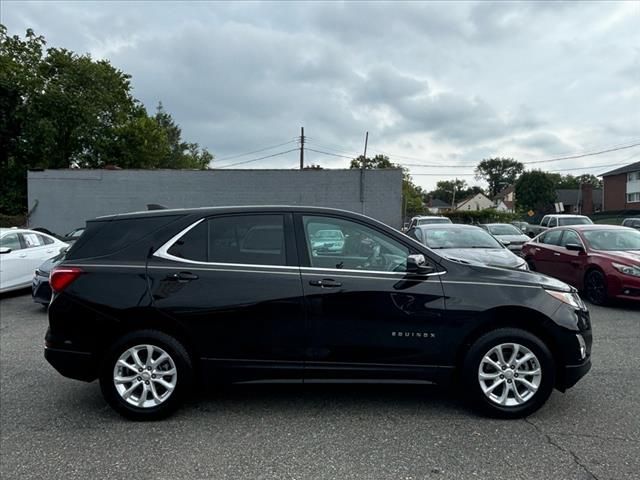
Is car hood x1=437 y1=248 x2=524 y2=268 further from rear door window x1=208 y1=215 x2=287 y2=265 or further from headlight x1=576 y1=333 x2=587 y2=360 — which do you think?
rear door window x1=208 y1=215 x2=287 y2=265

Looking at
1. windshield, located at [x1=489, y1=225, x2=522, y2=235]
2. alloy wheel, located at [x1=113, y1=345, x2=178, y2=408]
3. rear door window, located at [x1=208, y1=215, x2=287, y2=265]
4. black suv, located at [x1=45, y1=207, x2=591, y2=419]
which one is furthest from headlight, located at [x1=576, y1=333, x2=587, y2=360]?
windshield, located at [x1=489, y1=225, x2=522, y2=235]

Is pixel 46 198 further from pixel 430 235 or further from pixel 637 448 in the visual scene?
pixel 637 448

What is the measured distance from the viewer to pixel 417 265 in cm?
354

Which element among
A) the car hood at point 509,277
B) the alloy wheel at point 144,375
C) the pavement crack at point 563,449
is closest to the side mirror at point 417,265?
the car hood at point 509,277

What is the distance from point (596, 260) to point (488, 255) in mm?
1963

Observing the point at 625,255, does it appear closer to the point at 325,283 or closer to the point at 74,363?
the point at 325,283

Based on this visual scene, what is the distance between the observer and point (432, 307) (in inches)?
139

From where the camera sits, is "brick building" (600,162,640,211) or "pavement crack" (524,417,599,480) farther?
"brick building" (600,162,640,211)

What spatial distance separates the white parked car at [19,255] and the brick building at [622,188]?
54.5 meters

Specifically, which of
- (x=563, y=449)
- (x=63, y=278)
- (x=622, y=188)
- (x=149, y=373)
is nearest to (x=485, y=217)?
(x=622, y=188)

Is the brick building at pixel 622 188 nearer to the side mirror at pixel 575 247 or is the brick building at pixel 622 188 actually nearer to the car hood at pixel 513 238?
the car hood at pixel 513 238

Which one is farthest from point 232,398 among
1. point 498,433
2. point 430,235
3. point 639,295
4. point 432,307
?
point 639,295

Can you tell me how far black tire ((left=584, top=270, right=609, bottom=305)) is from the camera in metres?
7.57

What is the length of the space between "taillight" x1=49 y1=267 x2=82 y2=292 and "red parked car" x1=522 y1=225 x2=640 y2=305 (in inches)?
308
